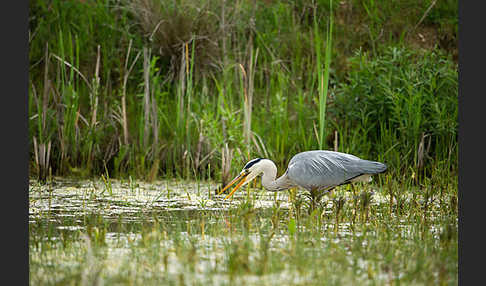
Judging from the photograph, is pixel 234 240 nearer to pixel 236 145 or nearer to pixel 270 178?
pixel 270 178

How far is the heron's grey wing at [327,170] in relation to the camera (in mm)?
5469

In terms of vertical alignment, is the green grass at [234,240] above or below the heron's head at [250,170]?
below

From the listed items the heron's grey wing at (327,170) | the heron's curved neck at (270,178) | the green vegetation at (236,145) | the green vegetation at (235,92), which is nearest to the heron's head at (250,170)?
the heron's curved neck at (270,178)

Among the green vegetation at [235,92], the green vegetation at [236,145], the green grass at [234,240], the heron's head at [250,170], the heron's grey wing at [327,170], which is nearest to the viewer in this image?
the green grass at [234,240]

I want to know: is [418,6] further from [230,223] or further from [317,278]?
[317,278]

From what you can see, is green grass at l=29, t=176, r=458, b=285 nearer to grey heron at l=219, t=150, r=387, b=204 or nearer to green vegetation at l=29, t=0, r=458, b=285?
green vegetation at l=29, t=0, r=458, b=285

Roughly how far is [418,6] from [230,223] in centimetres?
654

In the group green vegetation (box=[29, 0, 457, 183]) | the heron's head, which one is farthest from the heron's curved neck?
green vegetation (box=[29, 0, 457, 183])

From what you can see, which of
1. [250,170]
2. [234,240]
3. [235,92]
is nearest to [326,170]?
[250,170]

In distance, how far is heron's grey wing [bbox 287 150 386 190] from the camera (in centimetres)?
547

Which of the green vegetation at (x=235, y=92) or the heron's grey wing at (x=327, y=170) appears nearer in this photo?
the heron's grey wing at (x=327, y=170)

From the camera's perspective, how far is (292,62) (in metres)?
9.17

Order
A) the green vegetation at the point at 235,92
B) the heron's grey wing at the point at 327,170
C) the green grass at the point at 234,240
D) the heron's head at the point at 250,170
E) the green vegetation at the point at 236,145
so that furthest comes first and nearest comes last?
the green vegetation at the point at 235,92 < the heron's head at the point at 250,170 < the heron's grey wing at the point at 327,170 < the green vegetation at the point at 236,145 < the green grass at the point at 234,240

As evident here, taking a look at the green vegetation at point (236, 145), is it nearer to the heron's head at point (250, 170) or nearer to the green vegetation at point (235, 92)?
the green vegetation at point (235, 92)
